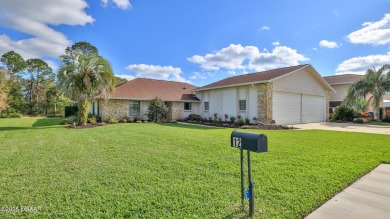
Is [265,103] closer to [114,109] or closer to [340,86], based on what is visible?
[114,109]

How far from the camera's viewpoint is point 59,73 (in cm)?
1461

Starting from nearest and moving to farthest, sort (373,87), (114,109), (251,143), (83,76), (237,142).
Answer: (251,143), (237,142), (83,76), (114,109), (373,87)

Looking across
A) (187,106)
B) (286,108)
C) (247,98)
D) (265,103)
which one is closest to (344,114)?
(286,108)

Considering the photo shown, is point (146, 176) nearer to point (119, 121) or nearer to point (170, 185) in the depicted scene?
point (170, 185)

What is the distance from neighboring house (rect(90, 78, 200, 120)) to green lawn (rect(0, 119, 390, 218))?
41.8ft

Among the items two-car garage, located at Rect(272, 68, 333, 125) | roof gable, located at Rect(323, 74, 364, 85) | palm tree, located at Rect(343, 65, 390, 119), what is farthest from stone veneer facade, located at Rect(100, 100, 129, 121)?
roof gable, located at Rect(323, 74, 364, 85)

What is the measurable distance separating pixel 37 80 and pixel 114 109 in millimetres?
30554

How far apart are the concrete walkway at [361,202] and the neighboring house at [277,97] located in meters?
12.4

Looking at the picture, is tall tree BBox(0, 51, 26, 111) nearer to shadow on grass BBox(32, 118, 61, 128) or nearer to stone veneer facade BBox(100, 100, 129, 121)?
shadow on grass BBox(32, 118, 61, 128)

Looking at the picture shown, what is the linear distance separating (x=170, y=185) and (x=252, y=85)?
1472 centimetres

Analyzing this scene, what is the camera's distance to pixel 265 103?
643 inches

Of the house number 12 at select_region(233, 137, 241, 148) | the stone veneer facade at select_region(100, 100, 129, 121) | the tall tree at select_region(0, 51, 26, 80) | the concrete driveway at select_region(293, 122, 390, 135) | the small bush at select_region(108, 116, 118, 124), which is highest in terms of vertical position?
the tall tree at select_region(0, 51, 26, 80)

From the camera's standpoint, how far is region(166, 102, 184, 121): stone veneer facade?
2205 cm

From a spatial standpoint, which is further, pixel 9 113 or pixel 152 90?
pixel 9 113
